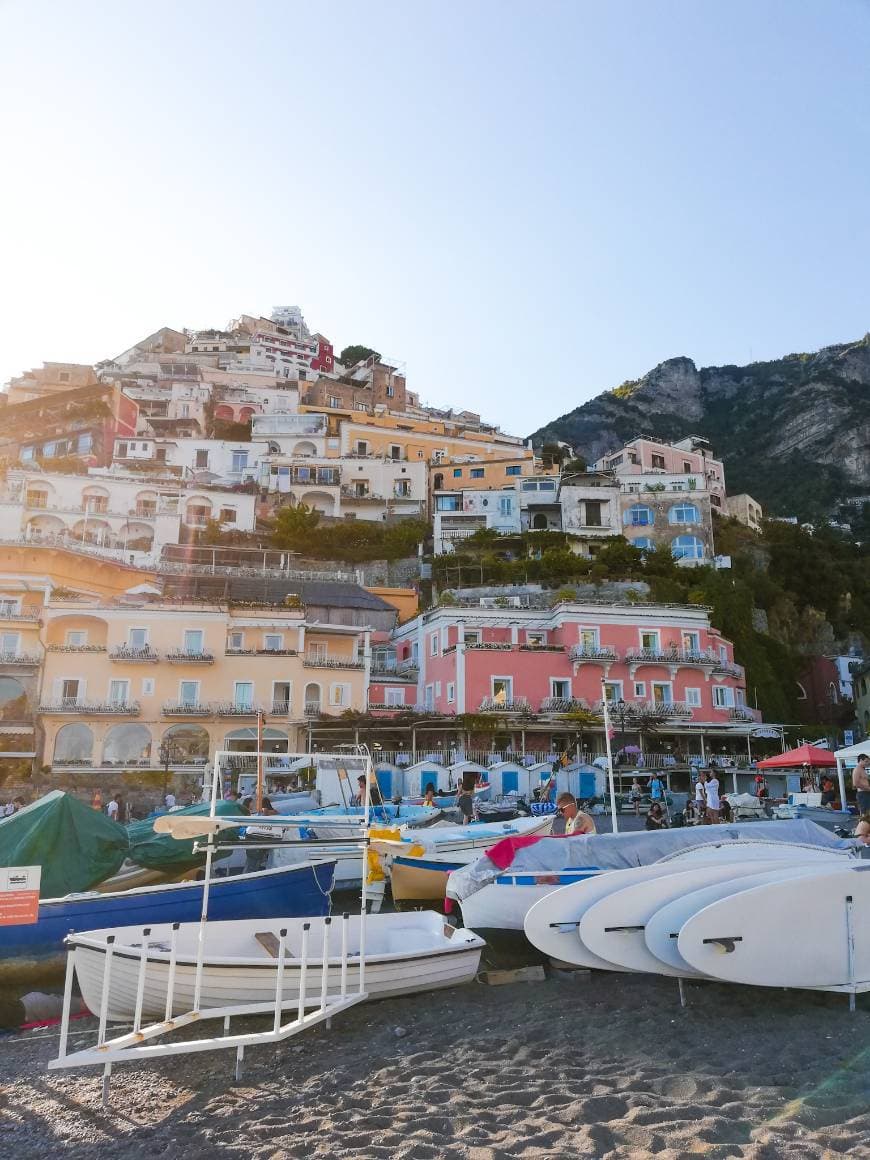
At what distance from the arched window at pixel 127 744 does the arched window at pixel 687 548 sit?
104ft

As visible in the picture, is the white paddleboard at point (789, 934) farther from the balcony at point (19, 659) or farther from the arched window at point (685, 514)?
the arched window at point (685, 514)

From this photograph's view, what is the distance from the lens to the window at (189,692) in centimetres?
3662

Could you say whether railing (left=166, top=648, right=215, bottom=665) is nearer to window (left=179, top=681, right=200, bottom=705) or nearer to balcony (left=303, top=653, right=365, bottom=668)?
window (left=179, top=681, right=200, bottom=705)

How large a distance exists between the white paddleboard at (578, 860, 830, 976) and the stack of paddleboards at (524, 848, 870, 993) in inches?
0.4

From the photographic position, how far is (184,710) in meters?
36.0

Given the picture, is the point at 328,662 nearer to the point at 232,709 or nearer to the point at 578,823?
the point at 232,709

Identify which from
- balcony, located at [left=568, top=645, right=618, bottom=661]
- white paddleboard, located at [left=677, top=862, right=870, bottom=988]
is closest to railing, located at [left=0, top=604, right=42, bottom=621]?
balcony, located at [left=568, top=645, right=618, bottom=661]

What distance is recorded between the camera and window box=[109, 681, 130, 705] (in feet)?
118

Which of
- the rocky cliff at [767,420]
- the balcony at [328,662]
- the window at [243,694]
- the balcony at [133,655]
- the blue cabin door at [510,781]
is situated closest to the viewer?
the blue cabin door at [510,781]

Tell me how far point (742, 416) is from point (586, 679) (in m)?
77.9

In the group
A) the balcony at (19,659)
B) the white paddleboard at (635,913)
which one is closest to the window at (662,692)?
the balcony at (19,659)

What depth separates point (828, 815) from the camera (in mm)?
18906

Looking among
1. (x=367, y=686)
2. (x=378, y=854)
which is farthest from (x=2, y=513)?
(x=378, y=854)

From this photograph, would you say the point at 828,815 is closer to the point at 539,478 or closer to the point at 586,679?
the point at 586,679
